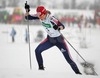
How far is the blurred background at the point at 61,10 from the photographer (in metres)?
21.7

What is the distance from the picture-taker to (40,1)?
2772 centimetres

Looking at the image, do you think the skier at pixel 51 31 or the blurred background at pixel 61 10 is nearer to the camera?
the skier at pixel 51 31

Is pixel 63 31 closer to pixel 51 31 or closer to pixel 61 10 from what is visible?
pixel 61 10

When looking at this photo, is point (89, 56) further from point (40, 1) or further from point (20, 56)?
point (40, 1)

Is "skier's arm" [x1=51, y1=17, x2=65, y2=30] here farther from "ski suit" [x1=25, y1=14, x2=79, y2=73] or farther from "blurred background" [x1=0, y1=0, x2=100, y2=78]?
"blurred background" [x1=0, y1=0, x2=100, y2=78]

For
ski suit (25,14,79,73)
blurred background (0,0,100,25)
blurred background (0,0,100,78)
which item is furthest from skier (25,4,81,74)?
blurred background (0,0,100,25)

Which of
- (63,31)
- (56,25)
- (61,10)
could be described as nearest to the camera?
(56,25)

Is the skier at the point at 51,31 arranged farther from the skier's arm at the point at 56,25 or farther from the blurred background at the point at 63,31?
the blurred background at the point at 63,31

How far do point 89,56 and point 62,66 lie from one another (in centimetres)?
201

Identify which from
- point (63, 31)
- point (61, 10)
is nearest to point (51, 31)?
point (63, 31)

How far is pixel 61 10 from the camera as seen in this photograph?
25641 mm

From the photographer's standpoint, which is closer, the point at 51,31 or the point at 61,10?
the point at 51,31

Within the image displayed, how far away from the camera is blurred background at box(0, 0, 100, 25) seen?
71.3 feet

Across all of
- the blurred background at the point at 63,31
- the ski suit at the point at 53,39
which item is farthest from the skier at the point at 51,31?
the blurred background at the point at 63,31
